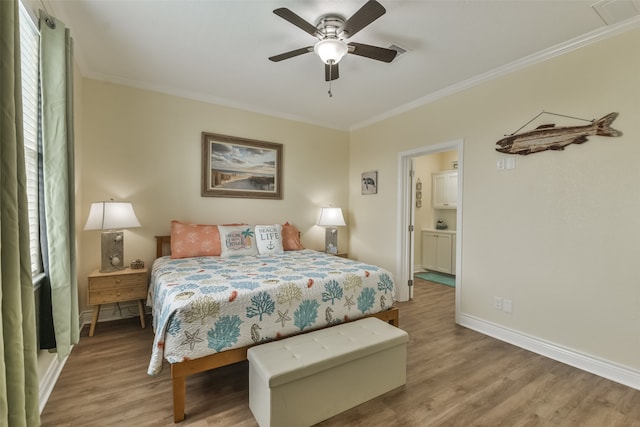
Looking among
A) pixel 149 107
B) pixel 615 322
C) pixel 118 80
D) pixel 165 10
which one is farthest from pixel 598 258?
pixel 118 80

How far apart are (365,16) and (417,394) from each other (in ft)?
8.15

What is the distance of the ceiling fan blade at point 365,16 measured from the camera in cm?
166

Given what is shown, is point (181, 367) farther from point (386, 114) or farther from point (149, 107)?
point (386, 114)

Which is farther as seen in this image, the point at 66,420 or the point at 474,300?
the point at 474,300

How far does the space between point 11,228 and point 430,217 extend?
6009 mm

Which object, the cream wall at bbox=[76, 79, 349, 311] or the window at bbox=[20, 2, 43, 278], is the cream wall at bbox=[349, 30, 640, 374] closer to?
the cream wall at bbox=[76, 79, 349, 311]

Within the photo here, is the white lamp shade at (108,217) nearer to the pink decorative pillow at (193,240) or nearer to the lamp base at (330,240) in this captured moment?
the pink decorative pillow at (193,240)

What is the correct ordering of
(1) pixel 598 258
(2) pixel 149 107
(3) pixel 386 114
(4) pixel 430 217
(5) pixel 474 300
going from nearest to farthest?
1. (1) pixel 598 258
2. (5) pixel 474 300
3. (2) pixel 149 107
4. (3) pixel 386 114
5. (4) pixel 430 217

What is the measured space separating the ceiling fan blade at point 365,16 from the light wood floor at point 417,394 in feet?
7.95

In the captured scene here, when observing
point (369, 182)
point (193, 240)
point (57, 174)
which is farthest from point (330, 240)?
point (57, 174)

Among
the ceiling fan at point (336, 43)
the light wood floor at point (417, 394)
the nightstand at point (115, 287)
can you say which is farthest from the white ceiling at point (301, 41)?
the light wood floor at point (417, 394)

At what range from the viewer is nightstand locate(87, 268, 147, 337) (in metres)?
2.70

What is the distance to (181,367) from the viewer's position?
1683mm

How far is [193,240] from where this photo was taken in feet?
10.5
